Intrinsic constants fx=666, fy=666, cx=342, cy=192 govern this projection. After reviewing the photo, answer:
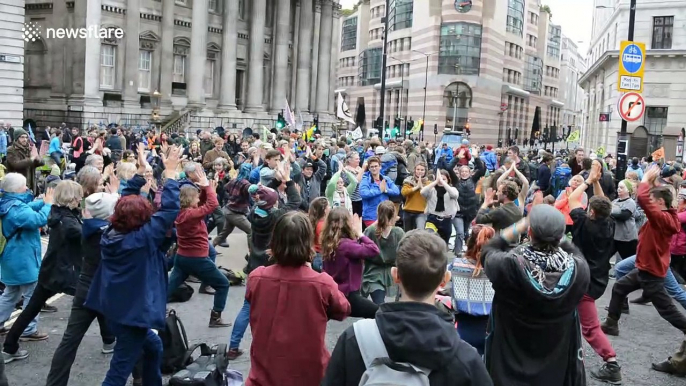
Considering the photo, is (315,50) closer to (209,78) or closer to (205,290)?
(209,78)

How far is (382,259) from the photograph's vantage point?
707cm

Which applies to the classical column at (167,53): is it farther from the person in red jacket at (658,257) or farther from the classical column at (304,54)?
the person in red jacket at (658,257)

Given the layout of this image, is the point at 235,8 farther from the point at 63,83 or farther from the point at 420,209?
the point at 420,209

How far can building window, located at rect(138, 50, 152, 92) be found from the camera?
38500mm

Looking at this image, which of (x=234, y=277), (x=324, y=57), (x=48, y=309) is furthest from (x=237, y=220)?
(x=324, y=57)

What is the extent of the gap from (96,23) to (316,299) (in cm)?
3292

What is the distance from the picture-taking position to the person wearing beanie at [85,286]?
5648mm

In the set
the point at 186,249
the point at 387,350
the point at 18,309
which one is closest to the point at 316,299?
the point at 387,350

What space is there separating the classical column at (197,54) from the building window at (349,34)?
7559cm

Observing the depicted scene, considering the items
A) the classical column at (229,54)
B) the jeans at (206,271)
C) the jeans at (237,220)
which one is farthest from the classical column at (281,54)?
the jeans at (206,271)

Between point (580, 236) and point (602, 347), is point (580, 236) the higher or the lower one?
the higher one

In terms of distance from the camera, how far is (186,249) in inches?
302

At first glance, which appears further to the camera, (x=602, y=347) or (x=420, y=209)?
(x=420, y=209)

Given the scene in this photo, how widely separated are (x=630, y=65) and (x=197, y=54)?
28.8 meters
